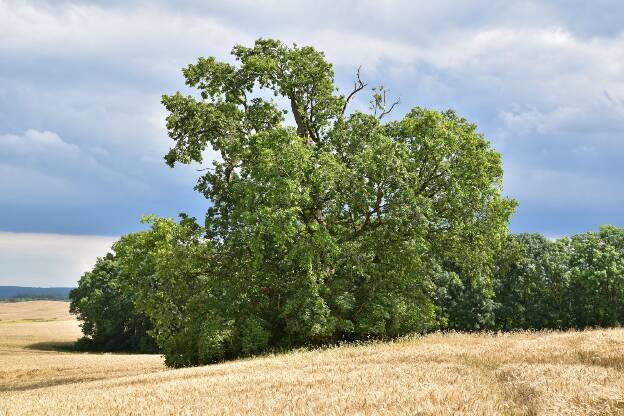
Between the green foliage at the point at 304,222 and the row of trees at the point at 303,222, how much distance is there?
0.24 ft

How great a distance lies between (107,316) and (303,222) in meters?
62.8

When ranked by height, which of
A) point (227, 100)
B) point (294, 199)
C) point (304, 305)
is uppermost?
point (227, 100)

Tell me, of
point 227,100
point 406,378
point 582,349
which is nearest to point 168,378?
point 406,378

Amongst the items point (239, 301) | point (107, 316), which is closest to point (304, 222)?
point (239, 301)

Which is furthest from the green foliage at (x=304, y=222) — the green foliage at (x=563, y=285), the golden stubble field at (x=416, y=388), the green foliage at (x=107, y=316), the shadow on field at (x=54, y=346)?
the shadow on field at (x=54, y=346)

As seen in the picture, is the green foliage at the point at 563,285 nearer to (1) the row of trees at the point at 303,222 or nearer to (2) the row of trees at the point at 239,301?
Answer: (2) the row of trees at the point at 239,301

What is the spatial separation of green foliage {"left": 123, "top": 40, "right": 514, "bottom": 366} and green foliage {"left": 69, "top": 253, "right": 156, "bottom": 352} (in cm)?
5415

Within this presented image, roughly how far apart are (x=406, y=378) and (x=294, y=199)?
15590mm

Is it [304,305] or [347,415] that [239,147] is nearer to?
[304,305]

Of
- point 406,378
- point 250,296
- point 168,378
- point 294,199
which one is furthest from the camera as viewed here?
point 250,296

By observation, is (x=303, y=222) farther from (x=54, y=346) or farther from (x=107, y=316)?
(x=54, y=346)

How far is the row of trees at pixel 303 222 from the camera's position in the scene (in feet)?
93.7

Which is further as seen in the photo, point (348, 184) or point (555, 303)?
point (555, 303)

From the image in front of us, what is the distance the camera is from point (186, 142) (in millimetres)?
31891
